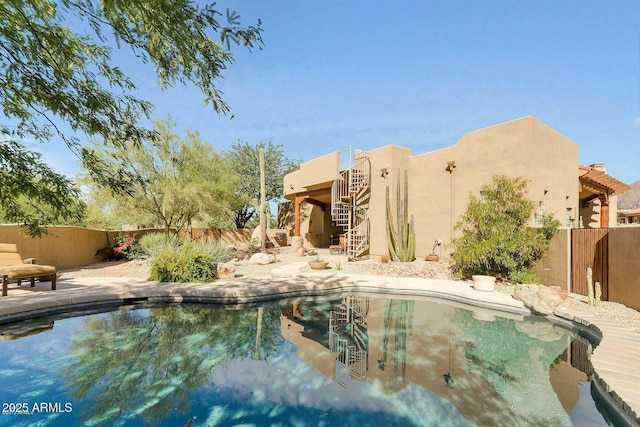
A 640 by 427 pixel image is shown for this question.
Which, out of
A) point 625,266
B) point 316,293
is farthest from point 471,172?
point 316,293

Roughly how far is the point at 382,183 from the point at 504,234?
5838 mm

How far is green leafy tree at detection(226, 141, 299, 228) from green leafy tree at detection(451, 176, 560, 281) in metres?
17.3

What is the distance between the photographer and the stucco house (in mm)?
9664

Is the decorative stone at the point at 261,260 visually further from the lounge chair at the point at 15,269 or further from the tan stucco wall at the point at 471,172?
the lounge chair at the point at 15,269

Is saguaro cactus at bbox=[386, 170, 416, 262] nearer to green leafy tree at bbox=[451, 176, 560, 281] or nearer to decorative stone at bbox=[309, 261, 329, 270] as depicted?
green leafy tree at bbox=[451, 176, 560, 281]

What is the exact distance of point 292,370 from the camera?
401 centimetres

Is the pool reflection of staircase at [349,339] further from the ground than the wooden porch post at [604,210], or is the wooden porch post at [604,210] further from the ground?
the wooden porch post at [604,210]

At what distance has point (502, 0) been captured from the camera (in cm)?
732

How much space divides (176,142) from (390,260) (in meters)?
10.9

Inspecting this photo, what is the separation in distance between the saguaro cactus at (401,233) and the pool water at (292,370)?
5.25m

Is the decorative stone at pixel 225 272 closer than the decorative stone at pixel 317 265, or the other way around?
the decorative stone at pixel 225 272

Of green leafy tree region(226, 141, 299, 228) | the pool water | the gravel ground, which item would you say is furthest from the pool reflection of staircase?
green leafy tree region(226, 141, 299, 228)

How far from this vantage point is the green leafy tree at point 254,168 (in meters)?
23.5

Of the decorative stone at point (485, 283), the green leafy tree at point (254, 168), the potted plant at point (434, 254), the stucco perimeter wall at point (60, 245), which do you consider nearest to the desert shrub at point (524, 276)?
the decorative stone at point (485, 283)
